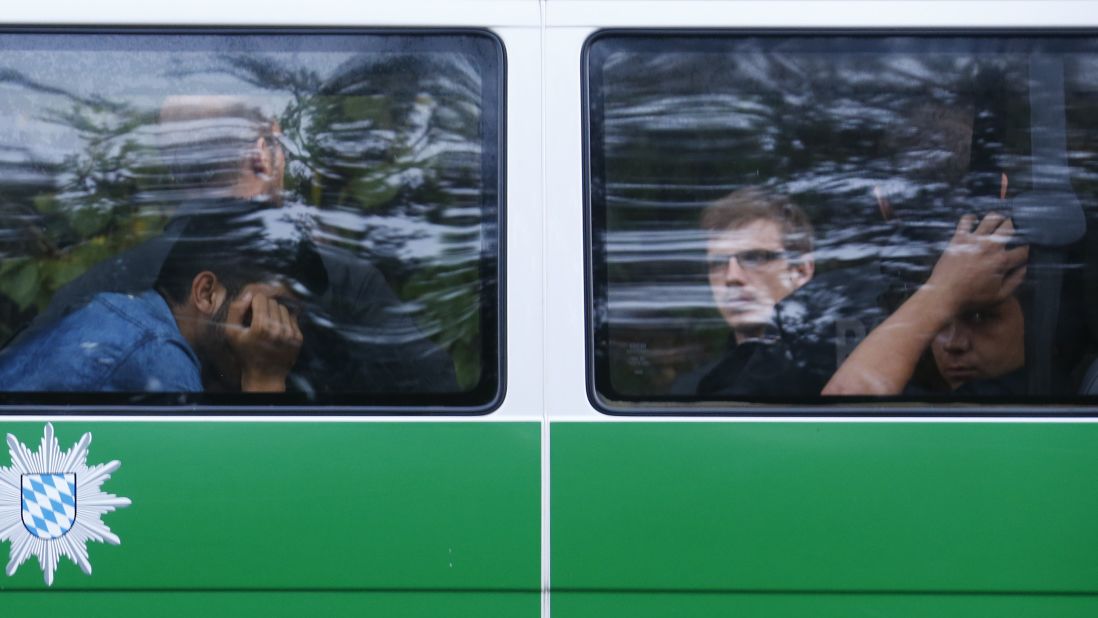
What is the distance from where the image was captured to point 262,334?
2.49 meters

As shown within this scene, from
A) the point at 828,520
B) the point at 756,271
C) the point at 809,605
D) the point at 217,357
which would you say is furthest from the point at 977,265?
the point at 217,357

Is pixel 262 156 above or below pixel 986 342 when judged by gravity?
above

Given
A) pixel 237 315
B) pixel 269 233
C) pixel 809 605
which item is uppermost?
pixel 269 233

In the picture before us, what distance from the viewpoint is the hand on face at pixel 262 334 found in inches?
97.0

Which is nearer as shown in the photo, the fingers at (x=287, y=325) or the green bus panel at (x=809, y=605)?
the green bus panel at (x=809, y=605)

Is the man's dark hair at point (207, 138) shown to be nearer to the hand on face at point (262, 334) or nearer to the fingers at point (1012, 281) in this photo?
the hand on face at point (262, 334)

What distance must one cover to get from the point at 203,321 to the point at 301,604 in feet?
2.53

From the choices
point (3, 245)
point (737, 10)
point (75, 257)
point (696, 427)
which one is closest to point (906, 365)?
point (696, 427)

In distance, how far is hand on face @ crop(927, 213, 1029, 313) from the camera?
247 centimetres

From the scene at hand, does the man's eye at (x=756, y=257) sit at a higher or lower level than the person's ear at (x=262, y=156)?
lower

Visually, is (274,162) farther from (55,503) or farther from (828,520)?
(828,520)

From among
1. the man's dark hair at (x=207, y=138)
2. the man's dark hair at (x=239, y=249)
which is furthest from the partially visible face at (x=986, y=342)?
the man's dark hair at (x=207, y=138)

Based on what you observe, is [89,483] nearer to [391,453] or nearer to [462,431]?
[391,453]

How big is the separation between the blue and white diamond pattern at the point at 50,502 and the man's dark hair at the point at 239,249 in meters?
0.52
